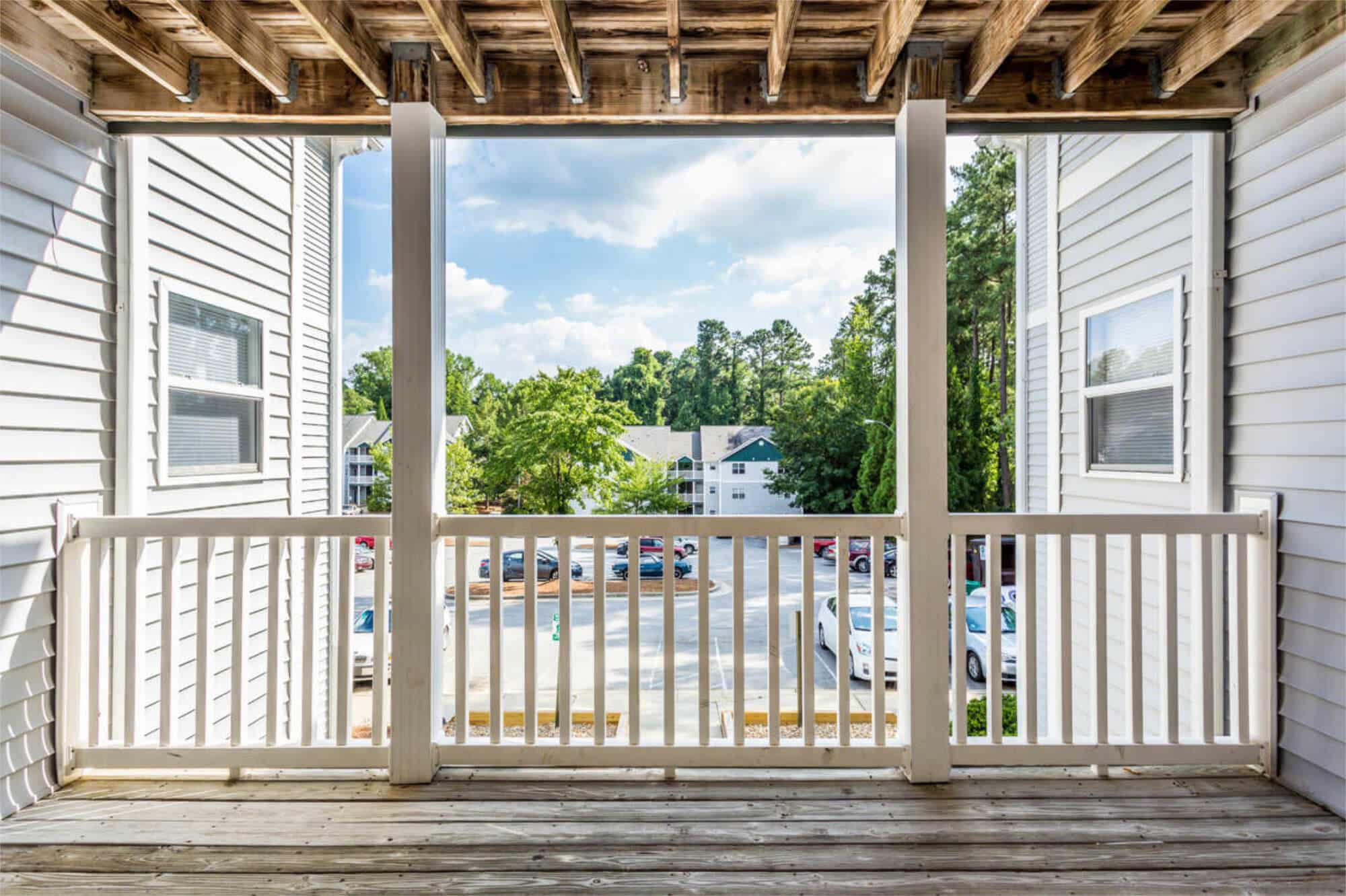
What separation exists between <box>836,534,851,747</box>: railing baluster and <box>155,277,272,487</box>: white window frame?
2732mm

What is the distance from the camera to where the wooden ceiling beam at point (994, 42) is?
1894 millimetres

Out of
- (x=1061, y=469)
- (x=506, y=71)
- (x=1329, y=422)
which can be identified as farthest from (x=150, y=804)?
(x=1061, y=469)

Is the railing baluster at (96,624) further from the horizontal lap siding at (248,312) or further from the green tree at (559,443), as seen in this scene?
the green tree at (559,443)

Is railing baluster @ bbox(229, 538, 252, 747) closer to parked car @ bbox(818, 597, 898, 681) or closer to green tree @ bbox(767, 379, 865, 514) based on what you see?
green tree @ bbox(767, 379, 865, 514)

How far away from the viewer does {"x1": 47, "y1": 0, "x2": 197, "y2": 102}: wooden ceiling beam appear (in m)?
1.90

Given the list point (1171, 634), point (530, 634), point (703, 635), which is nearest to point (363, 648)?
point (530, 634)

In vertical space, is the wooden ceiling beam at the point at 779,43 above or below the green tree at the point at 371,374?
above

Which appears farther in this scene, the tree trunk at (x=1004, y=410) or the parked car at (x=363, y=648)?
the tree trunk at (x=1004, y=410)

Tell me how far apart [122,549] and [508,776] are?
5.50 feet

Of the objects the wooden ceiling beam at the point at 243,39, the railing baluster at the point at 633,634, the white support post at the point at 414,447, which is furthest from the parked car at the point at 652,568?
the wooden ceiling beam at the point at 243,39

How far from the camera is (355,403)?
7344 millimetres

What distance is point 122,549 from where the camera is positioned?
2.45m

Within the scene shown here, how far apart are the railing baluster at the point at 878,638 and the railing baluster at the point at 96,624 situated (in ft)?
8.80

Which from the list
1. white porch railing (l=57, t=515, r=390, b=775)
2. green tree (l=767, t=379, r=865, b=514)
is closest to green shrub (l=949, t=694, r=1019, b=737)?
green tree (l=767, t=379, r=865, b=514)
